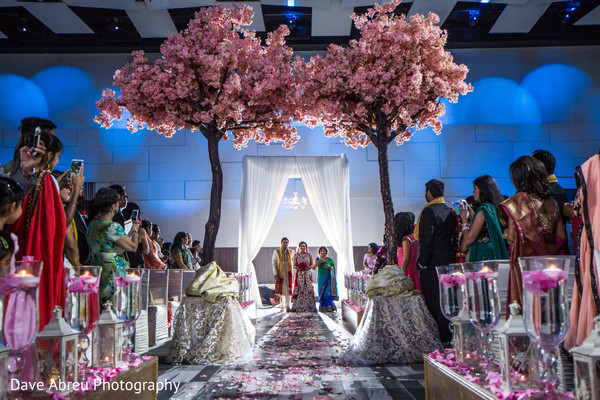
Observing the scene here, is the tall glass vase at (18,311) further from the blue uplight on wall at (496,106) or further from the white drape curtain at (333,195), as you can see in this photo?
the blue uplight on wall at (496,106)

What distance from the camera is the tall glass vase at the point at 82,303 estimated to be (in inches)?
63.1

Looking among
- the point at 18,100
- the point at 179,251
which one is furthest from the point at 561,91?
the point at 18,100

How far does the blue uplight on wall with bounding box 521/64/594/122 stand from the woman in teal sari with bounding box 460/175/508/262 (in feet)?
23.0

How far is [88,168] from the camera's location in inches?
362

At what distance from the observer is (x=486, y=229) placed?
3225 millimetres

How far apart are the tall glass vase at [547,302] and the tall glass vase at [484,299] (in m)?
0.31

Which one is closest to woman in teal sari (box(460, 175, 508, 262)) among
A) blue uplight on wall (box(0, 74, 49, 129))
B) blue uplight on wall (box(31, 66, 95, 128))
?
blue uplight on wall (box(31, 66, 95, 128))

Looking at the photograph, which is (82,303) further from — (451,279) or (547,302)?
(547,302)

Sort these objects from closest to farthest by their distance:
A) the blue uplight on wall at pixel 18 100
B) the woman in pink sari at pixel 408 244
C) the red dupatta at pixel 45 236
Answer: the red dupatta at pixel 45 236 < the woman in pink sari at pixel 408 244 < the blue uplight on wall at pixel 18 100

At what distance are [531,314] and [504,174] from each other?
332 inches

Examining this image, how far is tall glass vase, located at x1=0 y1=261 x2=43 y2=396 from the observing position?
1189 mm

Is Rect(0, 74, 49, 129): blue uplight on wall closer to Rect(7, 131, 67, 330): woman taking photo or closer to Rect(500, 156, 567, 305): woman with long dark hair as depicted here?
Rect(7, 131, 67, 330): woman taking photo

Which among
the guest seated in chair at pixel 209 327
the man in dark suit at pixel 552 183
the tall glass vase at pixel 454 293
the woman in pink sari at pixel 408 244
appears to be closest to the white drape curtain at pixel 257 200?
the woman in pink sari at pixel 408 244

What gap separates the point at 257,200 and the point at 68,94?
440 cm
